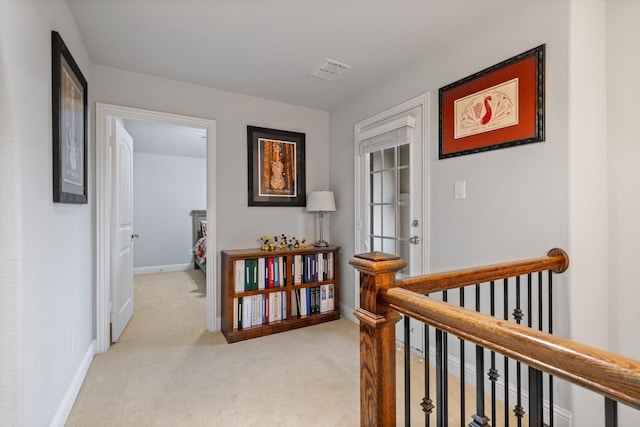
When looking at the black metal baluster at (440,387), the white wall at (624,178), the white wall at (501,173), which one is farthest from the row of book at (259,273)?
the white wall at (624,178)

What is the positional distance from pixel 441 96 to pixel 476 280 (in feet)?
5.22

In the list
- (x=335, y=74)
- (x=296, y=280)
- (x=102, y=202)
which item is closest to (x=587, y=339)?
(x=296, y=280)

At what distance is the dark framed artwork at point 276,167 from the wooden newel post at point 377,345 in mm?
2408

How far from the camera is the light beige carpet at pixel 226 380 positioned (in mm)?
1725

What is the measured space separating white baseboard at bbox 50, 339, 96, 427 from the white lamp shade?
2.21 m

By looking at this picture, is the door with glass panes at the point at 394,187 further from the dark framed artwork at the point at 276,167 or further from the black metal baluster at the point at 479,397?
the black metal baluster at the point at 479,397

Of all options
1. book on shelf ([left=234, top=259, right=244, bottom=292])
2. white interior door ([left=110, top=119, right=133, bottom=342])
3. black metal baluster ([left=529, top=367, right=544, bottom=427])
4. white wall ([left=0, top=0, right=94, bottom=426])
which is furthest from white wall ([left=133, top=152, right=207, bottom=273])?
black metal baluster ([left=529, top=367, right=544, bottom=427])

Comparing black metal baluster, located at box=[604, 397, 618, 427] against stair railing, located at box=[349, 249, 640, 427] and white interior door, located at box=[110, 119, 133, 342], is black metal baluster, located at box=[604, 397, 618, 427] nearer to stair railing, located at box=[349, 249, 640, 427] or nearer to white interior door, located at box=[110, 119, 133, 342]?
stair railing, located at box=[349, 249, 640, 427]

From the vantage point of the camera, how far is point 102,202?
8.22ft

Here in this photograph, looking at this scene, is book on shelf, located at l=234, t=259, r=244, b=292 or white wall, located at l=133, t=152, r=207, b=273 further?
white wall, located at l=133, t=152, r=207, b=273

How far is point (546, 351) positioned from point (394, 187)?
2.22 metres

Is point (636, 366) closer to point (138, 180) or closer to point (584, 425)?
point (584, 425)

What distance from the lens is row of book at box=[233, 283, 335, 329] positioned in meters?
2.80

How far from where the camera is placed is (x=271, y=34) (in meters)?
2.07
